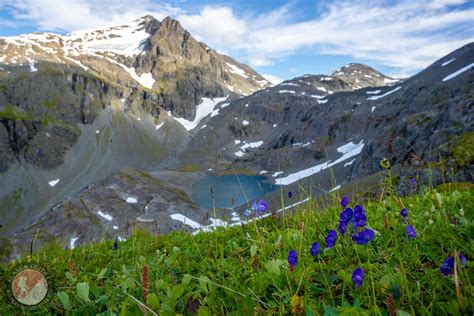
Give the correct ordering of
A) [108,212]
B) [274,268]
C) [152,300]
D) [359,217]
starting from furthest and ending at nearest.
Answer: [108,212], [274,268], [359,217], [152,300]

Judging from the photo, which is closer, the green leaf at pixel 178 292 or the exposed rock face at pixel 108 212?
the green leaf at pixel 178 292

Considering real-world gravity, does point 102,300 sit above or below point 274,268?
below

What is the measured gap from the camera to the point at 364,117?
19150cm

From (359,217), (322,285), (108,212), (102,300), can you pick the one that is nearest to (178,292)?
(102,300)

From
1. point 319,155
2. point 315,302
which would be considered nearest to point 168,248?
point 315,302

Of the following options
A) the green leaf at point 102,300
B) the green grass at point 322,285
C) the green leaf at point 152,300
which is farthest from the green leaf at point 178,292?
the green leaf at point 102,300

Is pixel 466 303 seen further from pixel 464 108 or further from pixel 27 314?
pixel 464 108

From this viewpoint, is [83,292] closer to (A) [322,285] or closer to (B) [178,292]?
(B) [178,292]

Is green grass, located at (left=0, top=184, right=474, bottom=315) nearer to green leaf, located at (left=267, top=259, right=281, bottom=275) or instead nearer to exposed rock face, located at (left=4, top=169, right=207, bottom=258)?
green leaf, located at (left=267, top=259, right=281, bottom=275)

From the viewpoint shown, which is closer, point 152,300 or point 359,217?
point 152,300

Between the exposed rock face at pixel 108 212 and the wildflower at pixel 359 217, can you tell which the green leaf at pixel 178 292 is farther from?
the exposed rock face at pixel 108 212

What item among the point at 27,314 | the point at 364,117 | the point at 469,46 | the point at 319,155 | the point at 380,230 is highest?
the point at 469,46

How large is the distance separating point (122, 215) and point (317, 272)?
107m

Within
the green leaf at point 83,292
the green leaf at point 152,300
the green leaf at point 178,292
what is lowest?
the green leaf at point 83,292
